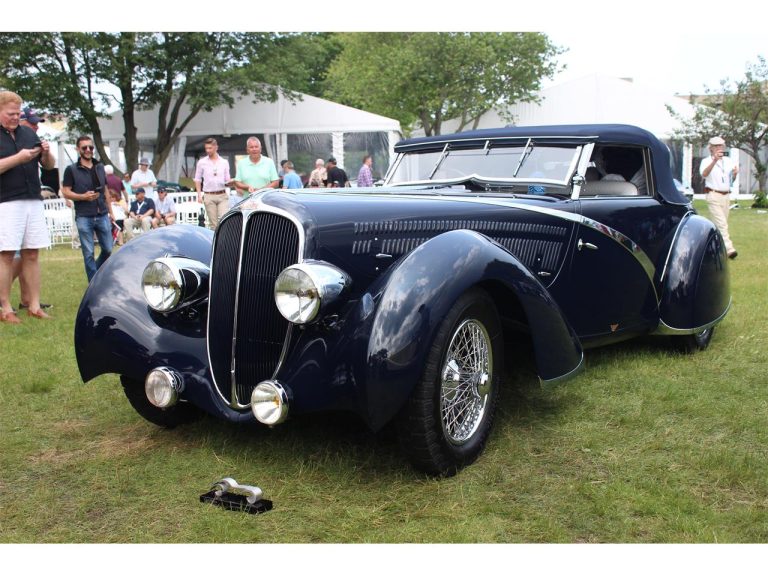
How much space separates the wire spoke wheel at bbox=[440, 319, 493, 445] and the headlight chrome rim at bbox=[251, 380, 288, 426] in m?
0.67

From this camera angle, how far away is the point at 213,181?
981cm

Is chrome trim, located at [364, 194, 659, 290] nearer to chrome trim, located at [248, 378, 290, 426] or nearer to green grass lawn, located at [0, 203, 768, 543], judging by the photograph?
green grass lawn, located at [0, 203, 768, 543]

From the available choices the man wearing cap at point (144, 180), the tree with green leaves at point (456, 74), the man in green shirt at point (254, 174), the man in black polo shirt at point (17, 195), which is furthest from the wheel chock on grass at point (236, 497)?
the tree with green leaves at point (456, 74)

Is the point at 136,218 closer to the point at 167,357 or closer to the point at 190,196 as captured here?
the point at 190,196

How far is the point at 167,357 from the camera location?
3395 mm

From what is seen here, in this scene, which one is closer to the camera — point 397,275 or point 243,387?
point 397,275

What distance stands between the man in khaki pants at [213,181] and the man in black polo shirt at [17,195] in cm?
314

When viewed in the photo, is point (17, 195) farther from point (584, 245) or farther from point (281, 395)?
point (584, 245)

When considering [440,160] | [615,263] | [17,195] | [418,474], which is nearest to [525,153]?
[440,160]

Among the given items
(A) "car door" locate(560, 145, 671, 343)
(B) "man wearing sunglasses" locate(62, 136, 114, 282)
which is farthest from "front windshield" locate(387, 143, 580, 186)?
(B) "man wearing sunglasses" locate(62, 136, 114, 282)

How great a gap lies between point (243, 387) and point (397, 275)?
0.90 meters

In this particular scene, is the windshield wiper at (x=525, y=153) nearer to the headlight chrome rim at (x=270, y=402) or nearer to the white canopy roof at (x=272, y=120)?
the headlight chrome rim at (x=270, y=402)

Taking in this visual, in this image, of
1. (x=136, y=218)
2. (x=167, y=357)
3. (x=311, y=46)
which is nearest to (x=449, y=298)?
(x=167, y=357)

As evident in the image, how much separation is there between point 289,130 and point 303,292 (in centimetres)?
2011
